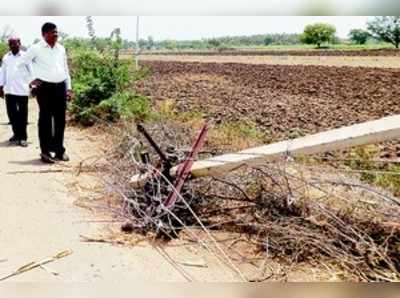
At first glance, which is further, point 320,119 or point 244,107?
point 244,107

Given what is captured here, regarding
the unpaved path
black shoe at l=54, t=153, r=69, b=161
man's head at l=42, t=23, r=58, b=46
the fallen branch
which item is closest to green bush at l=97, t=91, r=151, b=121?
black shoe at l=54, t=153, r=69, b=161

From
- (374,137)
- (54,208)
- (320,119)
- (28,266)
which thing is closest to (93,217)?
(54,208)

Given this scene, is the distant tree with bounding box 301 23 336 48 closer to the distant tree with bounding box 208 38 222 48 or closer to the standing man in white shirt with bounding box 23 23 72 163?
the distant tree with bounding box 208 38 222 48

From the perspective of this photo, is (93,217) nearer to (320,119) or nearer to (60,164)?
(60,164)

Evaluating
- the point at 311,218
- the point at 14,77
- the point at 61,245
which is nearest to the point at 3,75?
the point at 14,77

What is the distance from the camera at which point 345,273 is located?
3381 millimetres

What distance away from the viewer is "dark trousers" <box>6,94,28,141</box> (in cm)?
712

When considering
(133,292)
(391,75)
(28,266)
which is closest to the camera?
(133,292)

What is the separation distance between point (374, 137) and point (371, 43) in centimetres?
7184

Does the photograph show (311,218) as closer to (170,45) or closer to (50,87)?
(50,87)

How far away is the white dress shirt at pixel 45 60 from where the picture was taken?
570cm

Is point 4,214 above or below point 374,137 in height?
below

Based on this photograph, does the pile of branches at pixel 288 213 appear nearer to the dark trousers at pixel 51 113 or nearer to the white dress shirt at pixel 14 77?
the dark trousers at pixel 51 113

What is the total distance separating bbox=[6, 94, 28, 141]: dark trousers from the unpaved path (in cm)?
171
